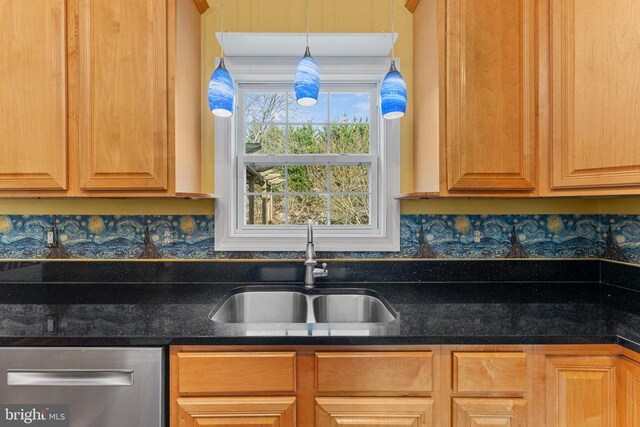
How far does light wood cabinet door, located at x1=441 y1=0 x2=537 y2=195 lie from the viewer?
1380 mm

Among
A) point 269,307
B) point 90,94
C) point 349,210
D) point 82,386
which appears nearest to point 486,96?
point 349,210

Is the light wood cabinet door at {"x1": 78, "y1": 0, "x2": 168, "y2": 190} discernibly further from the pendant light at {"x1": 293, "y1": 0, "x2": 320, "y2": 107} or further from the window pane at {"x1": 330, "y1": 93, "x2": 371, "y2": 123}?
the window pane at {"x1": 330, "y1": 93, "x2": 371, "y2": 123}

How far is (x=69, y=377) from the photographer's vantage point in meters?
1.08

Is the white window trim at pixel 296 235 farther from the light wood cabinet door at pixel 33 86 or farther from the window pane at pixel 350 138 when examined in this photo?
the light wood cabinet door at pixel 33 86

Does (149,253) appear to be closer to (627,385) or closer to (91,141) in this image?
(91,141)

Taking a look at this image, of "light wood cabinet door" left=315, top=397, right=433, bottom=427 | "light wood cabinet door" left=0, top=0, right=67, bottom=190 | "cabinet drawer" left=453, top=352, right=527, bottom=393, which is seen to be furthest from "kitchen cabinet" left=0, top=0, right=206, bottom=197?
"cabinet drawer" left=453, top=352, right=527, bottom=393

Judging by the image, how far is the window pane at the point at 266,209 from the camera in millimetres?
1887

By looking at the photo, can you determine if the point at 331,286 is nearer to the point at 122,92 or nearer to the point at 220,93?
the point at 220,93

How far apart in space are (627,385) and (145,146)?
1804 mm

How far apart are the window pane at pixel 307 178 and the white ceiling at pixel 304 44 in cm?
57

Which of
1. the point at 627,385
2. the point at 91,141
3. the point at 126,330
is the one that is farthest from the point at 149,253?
the point at 627,385

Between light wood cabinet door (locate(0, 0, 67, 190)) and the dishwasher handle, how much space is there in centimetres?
76

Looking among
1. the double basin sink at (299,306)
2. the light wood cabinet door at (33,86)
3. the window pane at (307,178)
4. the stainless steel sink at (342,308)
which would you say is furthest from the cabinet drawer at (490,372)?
the light wood cabinet door at (33,86)

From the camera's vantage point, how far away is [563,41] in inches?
53.1
